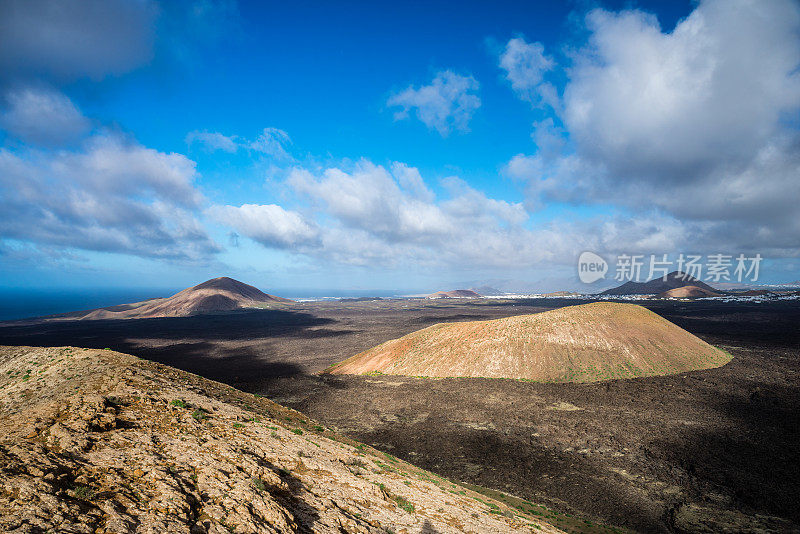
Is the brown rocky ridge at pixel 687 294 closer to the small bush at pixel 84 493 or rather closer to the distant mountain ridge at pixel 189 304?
the distant mountain ridge at pixel 189 304

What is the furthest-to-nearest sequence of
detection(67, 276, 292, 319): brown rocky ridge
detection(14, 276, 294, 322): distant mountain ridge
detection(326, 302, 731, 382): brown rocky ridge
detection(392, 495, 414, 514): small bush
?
detection(67, 276, 292, 319): brown rocky ridge < detection(14, 276, 294, 322): distant mountain ridge < detection(326, 302, 731, 382): brown rocky ridge < detection(392, 495, 414, 514): small bush

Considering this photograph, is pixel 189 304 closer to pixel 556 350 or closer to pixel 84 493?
pixel 556 350

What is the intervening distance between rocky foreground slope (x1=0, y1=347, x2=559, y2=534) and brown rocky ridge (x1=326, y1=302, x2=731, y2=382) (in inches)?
909

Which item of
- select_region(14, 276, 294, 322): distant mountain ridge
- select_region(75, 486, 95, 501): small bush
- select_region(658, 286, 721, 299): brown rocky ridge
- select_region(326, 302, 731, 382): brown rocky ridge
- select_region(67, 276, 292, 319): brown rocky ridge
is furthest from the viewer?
select_region(658, 286, 721, 299): brown rocky ridge

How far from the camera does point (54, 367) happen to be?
1664 cm

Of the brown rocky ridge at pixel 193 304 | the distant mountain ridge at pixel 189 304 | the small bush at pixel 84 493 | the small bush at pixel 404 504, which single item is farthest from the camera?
the brown rocky ridge at pixel 193 304

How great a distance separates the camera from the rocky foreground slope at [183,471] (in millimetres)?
6412

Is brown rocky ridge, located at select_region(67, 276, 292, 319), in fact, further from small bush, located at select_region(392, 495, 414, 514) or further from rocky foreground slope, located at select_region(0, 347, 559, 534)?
small bush, located at select_region(392, 495, 414, 514)

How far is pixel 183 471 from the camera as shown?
859 cm

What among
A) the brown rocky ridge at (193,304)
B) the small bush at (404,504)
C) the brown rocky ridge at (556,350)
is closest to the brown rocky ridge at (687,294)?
the brown rocky ridge at (556,350)

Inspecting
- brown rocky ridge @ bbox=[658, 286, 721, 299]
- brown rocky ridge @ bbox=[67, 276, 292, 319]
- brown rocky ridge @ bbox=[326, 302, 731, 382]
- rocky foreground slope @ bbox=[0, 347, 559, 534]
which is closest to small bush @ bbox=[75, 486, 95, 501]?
rocky foreground slope @ bbox=[0, 347, 559, 534]

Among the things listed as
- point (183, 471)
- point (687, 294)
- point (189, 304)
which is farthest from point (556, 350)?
point (687, 294)

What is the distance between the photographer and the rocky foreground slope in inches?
252

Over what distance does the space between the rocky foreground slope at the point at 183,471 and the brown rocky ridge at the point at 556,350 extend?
909 inches
